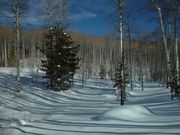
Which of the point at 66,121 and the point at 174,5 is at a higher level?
the point at 174,5

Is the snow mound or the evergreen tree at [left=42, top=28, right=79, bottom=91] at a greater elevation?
the evergreen tree at [left=42, top=28, right=79, bottom=91]

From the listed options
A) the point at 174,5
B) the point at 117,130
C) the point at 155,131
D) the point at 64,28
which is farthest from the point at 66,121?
the point at 64,28

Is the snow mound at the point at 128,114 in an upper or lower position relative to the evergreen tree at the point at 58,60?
lower

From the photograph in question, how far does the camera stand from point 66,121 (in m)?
13.8

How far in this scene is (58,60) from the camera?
102 ft

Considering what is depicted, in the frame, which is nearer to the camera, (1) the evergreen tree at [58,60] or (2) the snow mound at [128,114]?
(2) the snow mound at [128,114]

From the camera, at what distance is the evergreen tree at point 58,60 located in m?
30.3

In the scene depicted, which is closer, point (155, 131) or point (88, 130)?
point (155, 131)

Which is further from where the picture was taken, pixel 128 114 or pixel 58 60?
pixel 58 60

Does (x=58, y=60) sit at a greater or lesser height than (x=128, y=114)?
greater

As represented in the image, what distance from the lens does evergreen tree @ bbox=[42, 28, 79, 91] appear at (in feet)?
99.3

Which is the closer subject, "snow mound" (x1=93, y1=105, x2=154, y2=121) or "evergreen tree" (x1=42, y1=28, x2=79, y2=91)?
"snow mound" (x1=93, y1=105, x2=154, y2=121)

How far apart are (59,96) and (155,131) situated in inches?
702

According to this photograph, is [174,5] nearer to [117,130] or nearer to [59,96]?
[59,96]
